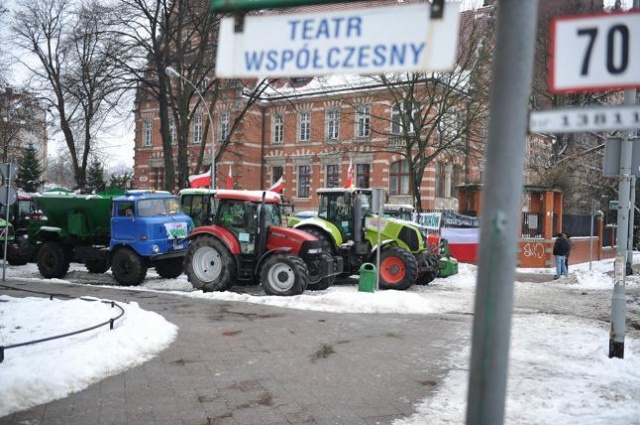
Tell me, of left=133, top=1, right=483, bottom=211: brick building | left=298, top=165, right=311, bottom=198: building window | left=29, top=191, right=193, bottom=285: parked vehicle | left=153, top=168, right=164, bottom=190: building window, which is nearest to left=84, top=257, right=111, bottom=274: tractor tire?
left=29, top=191, right=193, bottom=285: parked vehicle

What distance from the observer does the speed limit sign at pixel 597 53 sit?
94.7 inches

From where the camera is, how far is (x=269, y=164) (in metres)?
46.4

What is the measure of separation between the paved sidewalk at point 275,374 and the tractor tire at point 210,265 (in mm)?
2626

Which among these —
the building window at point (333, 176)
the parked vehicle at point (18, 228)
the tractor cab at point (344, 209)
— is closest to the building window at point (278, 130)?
the building window at point (333, 176)

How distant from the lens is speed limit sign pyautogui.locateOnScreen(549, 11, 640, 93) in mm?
2406

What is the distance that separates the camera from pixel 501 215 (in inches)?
85.9

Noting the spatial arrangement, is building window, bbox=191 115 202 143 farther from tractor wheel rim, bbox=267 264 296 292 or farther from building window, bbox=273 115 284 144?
tractor wheel rim, bbox=267 264 296 292

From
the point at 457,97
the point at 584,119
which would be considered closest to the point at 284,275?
the point at 584,119

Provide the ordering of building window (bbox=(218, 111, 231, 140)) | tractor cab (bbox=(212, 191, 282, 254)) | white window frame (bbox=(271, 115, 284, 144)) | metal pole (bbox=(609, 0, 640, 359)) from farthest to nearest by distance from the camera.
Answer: white window frame (bbox=(271, 115, 284, 144)) < building window (bbox=(218, 111, 231, 140)) < tractor cab (bbox=(212, 191, 282, 254)) < metal pole (bbox=(609, 0, 640, 359))

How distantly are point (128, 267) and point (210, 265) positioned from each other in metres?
2.77

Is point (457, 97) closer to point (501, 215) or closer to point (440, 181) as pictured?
point (440, 181)

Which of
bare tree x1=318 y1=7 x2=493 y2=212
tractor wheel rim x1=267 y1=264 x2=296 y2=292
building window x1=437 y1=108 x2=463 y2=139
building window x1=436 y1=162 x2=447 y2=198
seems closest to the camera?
tractor wheel rim x1=267 y1=264 x2=296 y2=292

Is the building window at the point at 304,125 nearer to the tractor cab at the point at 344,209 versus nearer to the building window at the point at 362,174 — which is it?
the building window at the point at 362,174

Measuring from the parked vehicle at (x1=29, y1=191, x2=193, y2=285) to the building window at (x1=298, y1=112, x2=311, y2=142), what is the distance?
89.7 feet
